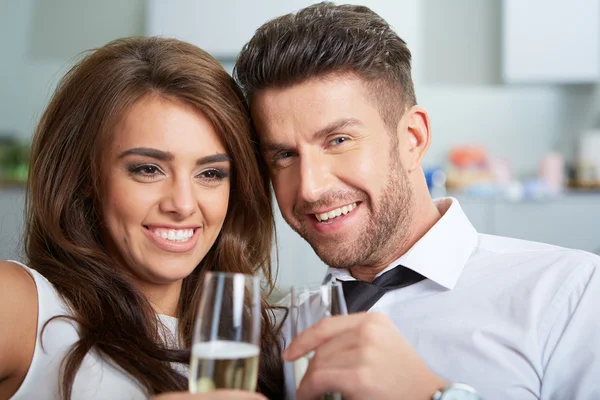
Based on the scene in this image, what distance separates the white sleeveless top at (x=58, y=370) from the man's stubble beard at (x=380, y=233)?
568mm

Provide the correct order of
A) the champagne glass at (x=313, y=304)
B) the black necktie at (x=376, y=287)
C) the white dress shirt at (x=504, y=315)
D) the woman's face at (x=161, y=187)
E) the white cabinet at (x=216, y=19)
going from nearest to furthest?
the champagne glass at (x=313, y=304) < the white dress shirt at (x=504, y=315) < the woman's face at (x=161, y=187) < the black necktie at (x=376, y=287) < the white cabinet at (x=216, y=19)

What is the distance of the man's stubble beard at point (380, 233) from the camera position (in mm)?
1838

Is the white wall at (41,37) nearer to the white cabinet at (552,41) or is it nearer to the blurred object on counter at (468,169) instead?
the blurred object on counter at (468,169)

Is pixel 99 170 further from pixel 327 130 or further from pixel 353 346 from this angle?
pixel 353 346

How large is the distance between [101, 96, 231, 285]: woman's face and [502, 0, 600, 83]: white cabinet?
3.62 meters

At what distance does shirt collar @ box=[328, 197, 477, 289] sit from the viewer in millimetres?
1777

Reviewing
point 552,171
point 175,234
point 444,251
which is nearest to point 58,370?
point 175,234

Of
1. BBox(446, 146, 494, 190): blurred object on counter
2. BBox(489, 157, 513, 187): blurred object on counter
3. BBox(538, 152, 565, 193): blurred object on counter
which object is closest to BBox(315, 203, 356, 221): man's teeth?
BBox(446, 146, 494, 190): blurred object on counter

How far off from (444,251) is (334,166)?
0.36 meters

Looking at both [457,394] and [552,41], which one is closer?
[457,394]

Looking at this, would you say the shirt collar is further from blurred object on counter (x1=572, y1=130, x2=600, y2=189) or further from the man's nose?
blurred object on counter (x1=572, y1=130, x2=600, y2=189)

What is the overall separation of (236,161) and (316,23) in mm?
424

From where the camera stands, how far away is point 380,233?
1.86 meters

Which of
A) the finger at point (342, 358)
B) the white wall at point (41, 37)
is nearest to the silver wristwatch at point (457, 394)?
the finger at point (342, 358)
